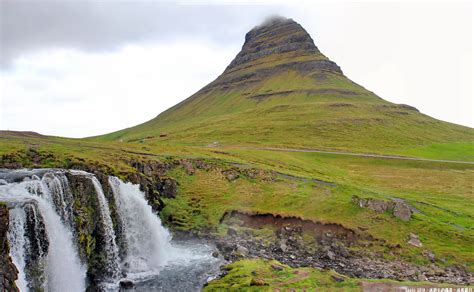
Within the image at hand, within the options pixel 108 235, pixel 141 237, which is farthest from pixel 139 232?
pixel 108 235

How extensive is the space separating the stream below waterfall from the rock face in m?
1.89

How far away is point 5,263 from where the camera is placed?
24.2 m

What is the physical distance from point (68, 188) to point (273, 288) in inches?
885

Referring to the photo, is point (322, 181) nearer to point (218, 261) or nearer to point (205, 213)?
point (205, 213)

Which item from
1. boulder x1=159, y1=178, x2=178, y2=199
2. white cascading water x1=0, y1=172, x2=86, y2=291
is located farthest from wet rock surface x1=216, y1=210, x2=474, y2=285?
white cascading water x1=0, y1=172, x2=86, y2=291

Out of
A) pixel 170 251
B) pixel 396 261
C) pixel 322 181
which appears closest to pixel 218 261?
pixel 170 251

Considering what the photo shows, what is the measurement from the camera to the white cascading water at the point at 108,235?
35.6 meters

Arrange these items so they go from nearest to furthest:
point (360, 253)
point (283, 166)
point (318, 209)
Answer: point (360, 253)
point (318, 209)
point (283, 166)

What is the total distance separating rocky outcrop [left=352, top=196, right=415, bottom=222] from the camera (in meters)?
47.6

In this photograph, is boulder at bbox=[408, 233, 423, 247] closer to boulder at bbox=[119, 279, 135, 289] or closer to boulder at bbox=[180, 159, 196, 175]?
boulder at bbox=[119, 279, 135, 289]

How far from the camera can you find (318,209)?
50.4 metres

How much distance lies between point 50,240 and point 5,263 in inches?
244

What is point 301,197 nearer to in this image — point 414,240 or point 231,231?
point 231,231

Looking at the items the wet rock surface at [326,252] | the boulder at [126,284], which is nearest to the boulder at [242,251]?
the wet rock surface at [326,252]
